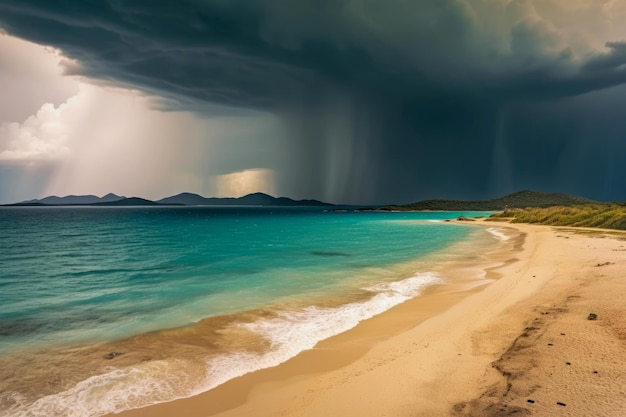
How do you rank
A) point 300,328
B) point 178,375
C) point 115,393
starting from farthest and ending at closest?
point 300,328, point 178,375, point 115,393

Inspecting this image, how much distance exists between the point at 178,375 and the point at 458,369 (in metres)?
5.64

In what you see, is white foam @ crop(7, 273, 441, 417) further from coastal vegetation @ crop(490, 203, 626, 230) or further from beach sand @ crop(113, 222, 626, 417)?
coastal vegetation @ crop(490, 203, 626, 230)

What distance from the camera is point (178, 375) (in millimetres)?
7281

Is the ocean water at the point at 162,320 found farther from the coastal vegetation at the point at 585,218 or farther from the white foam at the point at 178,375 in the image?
the coastal vegetation at the point at 585,218

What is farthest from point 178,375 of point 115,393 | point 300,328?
point 300,328

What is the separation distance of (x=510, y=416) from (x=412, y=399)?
4.70 feet

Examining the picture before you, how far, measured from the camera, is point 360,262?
24.8 metres

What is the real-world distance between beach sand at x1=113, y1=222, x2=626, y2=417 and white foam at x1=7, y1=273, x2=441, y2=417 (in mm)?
356

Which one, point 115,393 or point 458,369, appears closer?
point 115,393

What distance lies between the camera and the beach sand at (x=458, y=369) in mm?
5391

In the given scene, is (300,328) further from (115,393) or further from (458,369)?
(115,393)

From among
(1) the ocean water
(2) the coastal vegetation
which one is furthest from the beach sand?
(2) the coastal vegetation

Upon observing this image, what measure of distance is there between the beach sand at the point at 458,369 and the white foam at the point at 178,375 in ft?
1.17

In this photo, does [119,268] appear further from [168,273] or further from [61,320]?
[61,320]
